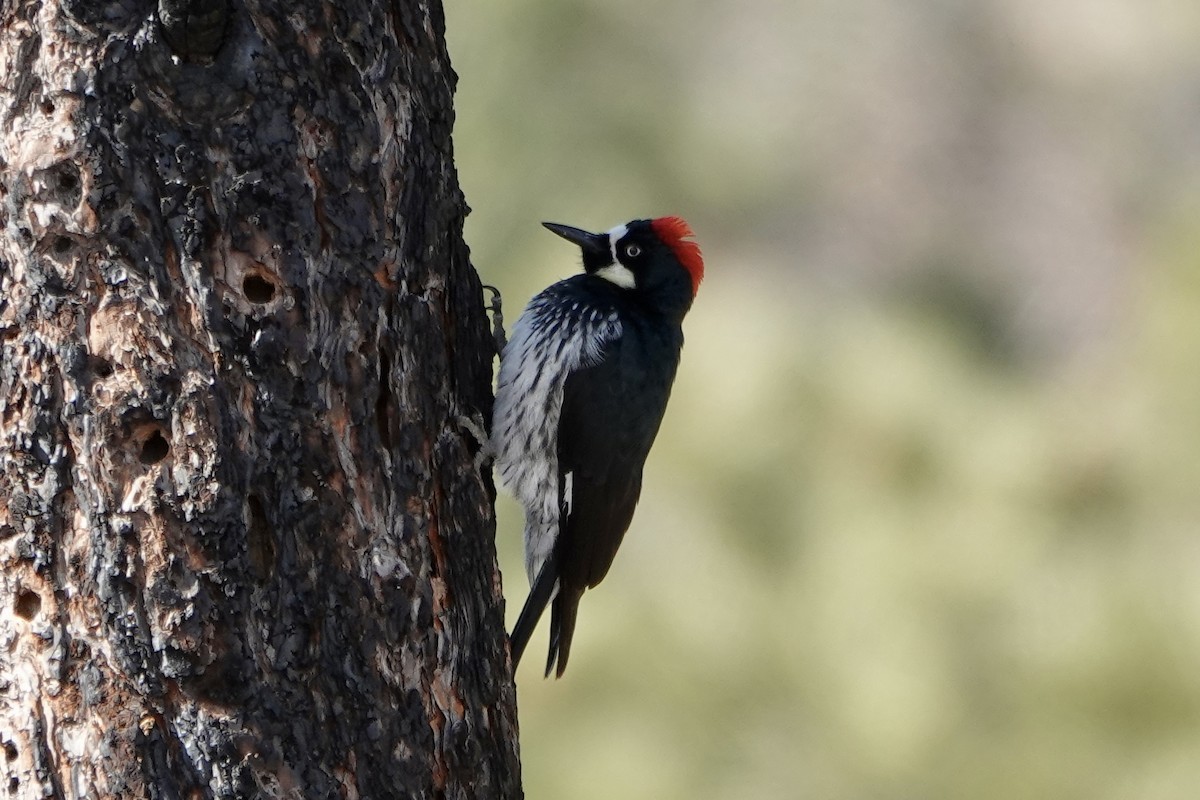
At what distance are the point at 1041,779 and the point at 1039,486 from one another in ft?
4.06

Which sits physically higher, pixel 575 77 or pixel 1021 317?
pixel 575 77

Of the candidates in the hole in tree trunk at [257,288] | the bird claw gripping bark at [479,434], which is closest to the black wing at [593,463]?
the bird claw gripping bark at [479,434]

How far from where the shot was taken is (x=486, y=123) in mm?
7902

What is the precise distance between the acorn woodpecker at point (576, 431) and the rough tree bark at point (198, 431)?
1326mm

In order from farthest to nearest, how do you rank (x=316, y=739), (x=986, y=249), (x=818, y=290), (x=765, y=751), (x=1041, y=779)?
1. (x=986, y=249)
2. (x=818, y=290)
3. (x=765, y=751)
4. (x=1041, y=779)
5. (x=316, y=739)

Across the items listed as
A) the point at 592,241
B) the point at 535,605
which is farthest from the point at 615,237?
the point at 535,605

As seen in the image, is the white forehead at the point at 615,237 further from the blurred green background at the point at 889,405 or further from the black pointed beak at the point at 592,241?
the blurred green background at the point at 889,405

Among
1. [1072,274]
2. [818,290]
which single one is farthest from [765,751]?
[1072,274]

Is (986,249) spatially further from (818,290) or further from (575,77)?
(575,77)

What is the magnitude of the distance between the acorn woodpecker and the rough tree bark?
133 cm

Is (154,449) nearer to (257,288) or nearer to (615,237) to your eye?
(257,288)

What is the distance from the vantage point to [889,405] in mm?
6375

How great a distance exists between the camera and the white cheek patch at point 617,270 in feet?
13.5

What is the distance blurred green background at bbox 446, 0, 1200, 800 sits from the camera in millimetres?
5910
